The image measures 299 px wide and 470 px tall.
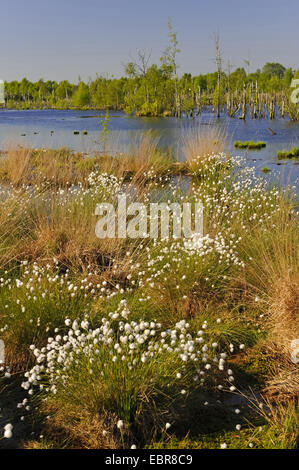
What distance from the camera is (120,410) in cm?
282

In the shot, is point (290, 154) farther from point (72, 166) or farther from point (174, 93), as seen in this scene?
point (174, 93)

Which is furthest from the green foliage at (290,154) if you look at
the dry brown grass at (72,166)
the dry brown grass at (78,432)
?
the dry brown grass at (78,432)

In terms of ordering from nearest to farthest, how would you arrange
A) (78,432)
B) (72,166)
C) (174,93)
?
(78,432) < (72,166) < (174,93)

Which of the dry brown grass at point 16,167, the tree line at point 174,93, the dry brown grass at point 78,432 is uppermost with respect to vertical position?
the tree line at point 174,93

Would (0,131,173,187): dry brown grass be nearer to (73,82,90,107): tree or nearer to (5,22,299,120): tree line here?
(5,22,299,120): tree line

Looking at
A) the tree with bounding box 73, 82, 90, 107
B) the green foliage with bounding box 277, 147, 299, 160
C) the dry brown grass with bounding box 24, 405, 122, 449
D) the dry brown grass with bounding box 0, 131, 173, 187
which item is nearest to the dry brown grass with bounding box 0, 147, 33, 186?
the dry brown grass with bounding box 0, 131, 173, 187

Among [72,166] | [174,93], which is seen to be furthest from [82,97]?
[72,166]

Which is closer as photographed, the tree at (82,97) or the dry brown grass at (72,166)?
the dry brown grass at (72,166)

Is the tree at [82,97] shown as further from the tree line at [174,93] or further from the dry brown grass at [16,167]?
the dry brown grass at [16,167]

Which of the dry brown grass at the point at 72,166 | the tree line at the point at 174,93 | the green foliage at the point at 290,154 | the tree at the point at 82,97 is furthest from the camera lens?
the tree at the point at 82,97

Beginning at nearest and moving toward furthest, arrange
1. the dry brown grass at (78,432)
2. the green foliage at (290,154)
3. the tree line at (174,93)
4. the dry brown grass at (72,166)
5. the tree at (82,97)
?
the dry brown grass at (78,432) → the dry brown grass at (72,166) → the green foliage at (290,154) → the tree line at (174,93) → the tree at (82,97)

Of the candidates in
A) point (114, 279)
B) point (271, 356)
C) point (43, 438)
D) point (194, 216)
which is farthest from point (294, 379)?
point (194, 216)
